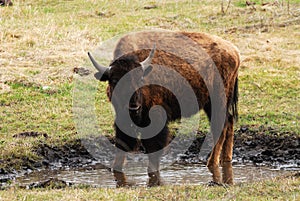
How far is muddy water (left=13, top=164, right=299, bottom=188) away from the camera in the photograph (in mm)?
8680

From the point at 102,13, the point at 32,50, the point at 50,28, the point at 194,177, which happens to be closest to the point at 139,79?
the point at 194,177

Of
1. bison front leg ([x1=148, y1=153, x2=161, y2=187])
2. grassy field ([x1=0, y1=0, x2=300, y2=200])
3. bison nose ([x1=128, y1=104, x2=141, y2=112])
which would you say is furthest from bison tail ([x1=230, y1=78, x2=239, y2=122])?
bison nose ([x1=128, y1=104, x2=141, y2=112])

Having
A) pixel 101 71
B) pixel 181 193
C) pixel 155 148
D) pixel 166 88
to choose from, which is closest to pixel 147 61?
pixel 101 71

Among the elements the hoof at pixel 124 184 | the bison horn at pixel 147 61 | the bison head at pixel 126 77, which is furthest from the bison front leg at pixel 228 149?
the bison horn at pixel 147 61

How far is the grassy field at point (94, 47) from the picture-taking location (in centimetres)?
995

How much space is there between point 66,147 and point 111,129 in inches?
41.3

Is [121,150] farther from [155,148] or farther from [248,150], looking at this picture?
[248,150]

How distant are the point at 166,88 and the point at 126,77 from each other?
1.03m

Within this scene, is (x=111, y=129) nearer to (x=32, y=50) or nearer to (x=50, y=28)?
(x=32, y=50)

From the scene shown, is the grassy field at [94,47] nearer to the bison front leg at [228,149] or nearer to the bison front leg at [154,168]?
the bison front leg at [228,149]

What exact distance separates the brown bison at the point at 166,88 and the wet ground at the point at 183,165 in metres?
0.22

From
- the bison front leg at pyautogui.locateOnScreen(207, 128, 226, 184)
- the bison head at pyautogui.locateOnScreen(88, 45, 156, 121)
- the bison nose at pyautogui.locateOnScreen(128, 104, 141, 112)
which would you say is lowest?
the bison front leg at pyautogui.locateOnScreen(207, 128, 226, 184)

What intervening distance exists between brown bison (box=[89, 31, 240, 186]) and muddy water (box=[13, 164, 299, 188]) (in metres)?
0.14

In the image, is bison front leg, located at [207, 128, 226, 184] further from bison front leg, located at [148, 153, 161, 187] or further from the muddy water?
bison front leg, located at [148, 153, 161, 187]
